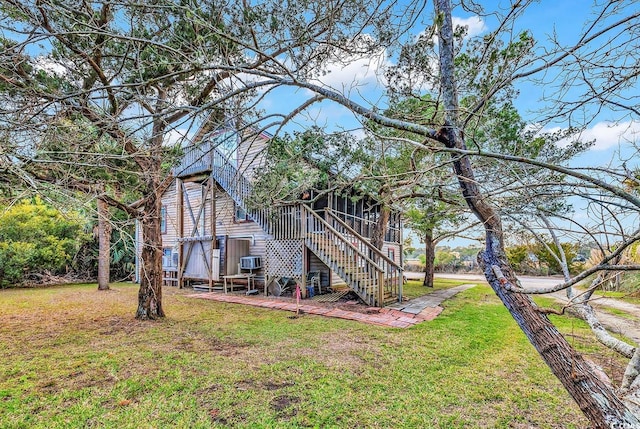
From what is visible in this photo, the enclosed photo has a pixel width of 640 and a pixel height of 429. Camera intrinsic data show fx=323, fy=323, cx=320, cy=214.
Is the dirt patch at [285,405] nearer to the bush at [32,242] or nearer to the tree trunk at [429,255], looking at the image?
the tree trunk at [429,255]

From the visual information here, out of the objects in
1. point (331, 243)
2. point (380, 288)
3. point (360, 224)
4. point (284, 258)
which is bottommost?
point (380, 288)

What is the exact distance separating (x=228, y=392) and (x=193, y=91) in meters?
4.58

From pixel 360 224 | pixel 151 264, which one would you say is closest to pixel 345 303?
pixel 151 264

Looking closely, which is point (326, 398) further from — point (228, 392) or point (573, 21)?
point (573, 21)

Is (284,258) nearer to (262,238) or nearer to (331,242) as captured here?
(331,242)

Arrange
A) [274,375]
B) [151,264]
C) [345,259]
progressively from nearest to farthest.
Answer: [274,375] < [151,264] < [345,259]

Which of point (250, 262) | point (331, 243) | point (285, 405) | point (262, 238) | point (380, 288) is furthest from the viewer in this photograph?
point (262, 238)

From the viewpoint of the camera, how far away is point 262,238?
12.5 meters

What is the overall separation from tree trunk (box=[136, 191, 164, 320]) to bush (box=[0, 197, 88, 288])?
8.16 metres

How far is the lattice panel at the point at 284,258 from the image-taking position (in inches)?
408

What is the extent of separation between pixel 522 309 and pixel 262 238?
35.3ft

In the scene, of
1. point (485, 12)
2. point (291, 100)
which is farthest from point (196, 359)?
point (485, 12)

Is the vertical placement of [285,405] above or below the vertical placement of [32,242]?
below

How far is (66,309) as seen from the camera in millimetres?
8664
